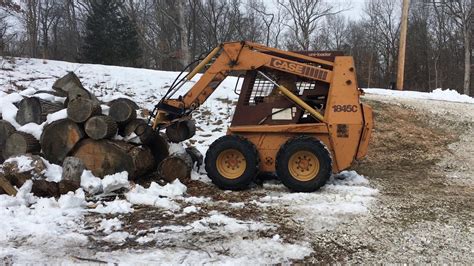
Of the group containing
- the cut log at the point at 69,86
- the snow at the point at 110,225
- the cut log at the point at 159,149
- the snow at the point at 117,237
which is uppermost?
the cut log at the point at 69,86

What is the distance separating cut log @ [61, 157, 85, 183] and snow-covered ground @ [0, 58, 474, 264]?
11cm

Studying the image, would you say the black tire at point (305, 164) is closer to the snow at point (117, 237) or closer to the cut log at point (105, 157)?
the cut log at point (105, 157)

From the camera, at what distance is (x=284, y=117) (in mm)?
7652

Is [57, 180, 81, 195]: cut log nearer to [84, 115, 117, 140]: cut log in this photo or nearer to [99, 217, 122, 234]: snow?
[84, 115, 117, 140]: cut log

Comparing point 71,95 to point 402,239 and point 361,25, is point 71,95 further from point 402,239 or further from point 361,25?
point 361,25

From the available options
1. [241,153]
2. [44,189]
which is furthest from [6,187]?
[241,153]

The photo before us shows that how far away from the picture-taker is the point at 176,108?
25.7 ft

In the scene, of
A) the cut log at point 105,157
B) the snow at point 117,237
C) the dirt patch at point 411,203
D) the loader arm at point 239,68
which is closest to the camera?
the dirt patch at point 411,203

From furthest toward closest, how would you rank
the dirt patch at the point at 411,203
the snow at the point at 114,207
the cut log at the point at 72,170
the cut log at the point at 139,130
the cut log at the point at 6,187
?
the cut log at the point at 139,130, the cut log at the point at 72,170, the cut log at the point at 6,187, the snow at the point at 114,207, the dirt patch at the point at 411,203

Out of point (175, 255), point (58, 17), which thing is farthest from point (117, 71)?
point (58, 17)

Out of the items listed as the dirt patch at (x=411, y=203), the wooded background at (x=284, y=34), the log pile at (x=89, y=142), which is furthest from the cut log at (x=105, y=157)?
the wooded background at (x=284, y=34)

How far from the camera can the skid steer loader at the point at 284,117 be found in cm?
726

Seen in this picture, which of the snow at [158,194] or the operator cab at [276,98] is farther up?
the operator cab at [276,98]

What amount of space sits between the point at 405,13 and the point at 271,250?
20.0 metres
